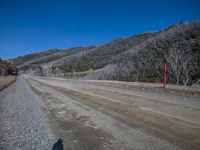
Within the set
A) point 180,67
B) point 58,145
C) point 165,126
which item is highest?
point 180,67

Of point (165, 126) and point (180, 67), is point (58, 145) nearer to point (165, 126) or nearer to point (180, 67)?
point (165, 126)

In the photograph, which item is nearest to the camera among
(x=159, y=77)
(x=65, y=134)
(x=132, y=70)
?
(x=65, y=134)

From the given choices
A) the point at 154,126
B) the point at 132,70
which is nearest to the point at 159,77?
the point at 132,70

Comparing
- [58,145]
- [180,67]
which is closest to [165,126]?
[58,145]

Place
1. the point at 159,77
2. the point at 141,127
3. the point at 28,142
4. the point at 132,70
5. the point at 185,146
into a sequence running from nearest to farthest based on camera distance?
1. the point at 185,146
2. the point at 28,142
3. the point at 141,127
4. the point at 159,77
5. the point at 132,70

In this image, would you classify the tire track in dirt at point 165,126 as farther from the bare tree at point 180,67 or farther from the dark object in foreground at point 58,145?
the bare tree at point 180,67

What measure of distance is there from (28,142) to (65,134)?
2.16 ft

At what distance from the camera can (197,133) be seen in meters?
2.53

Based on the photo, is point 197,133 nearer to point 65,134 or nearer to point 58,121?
point 65,134

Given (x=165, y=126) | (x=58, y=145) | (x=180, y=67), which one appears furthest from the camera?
(x=180, y=67)

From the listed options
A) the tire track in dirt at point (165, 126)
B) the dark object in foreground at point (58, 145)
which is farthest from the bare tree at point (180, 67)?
the dark object in foreground at point (58, 145)

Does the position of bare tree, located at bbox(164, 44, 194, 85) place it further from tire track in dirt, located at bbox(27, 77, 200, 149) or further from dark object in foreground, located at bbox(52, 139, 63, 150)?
dark object in foreground, located at bbox(52, 139, 63, 150)

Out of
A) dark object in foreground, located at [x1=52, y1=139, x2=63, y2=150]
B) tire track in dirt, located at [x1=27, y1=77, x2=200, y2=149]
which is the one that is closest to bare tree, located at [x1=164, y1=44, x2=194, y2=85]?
tire track in dirt, located at [x1=27, y1=77, x2=200, y2=149]

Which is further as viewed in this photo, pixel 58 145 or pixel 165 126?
pixel 165 126
